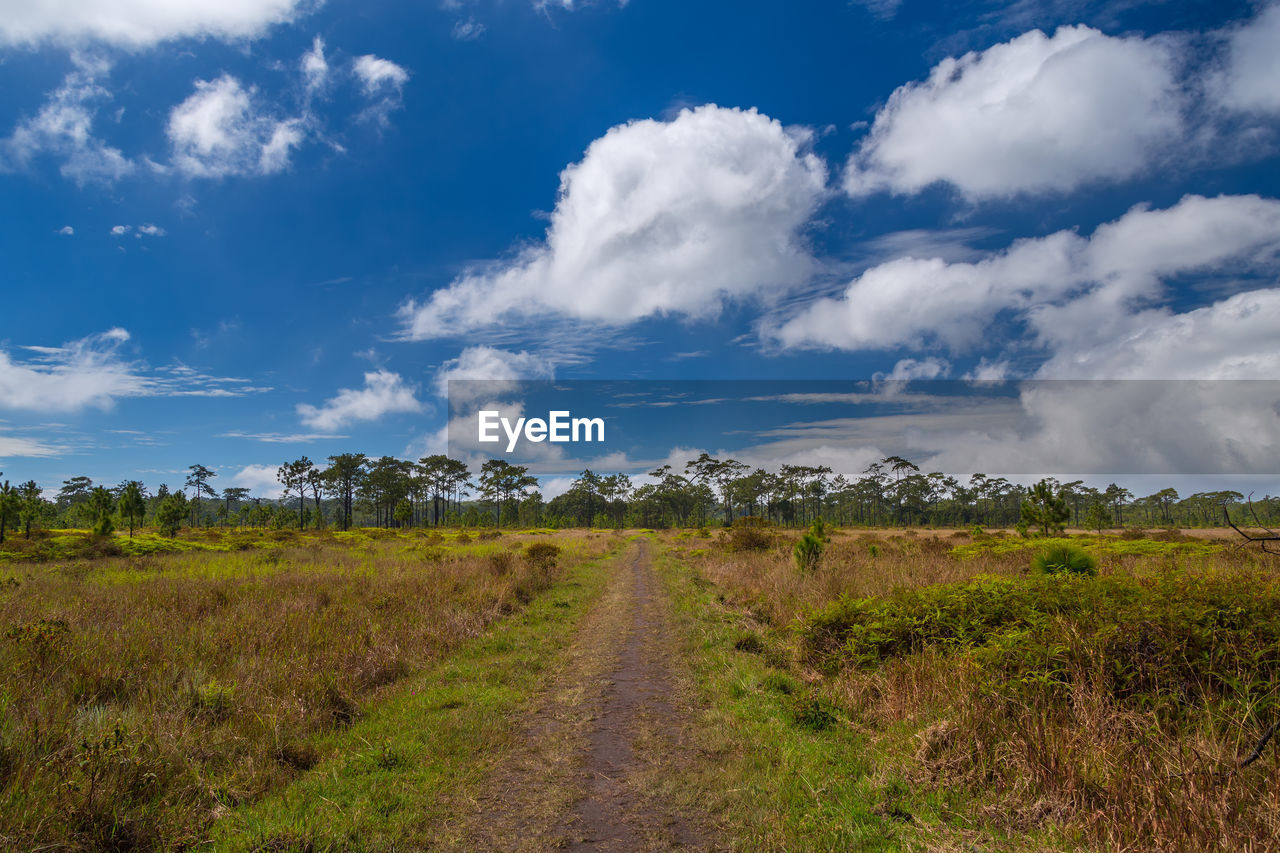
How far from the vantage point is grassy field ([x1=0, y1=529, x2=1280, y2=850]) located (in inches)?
180

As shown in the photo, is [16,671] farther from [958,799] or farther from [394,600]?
[958,799]

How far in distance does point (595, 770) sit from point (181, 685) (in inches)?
218

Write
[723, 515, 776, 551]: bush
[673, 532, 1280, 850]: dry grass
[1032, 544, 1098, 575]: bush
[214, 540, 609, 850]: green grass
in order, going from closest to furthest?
[673, 532, 1280, 850]: dry grass → [214, 540, 609, 850]: green grass → [1032, 544, 1098, 575]: bush → [723, 515, 776, 551]: bush

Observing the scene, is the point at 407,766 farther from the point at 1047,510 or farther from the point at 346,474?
the point at 346,474

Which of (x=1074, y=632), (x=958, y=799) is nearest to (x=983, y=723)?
(x=958, y=799)

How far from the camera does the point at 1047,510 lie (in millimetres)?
30734

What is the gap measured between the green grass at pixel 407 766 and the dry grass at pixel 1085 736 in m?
4.26

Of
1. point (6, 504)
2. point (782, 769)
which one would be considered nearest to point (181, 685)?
point (782, 769)

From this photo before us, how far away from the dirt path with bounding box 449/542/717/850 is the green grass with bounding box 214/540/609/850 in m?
0.34

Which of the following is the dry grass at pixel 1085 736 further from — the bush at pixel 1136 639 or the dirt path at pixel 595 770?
the dirt path at pixel 595 770

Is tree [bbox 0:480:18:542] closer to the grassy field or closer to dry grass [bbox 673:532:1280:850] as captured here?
the grassy field

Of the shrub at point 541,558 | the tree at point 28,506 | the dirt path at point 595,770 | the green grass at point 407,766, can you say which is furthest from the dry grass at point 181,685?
the tree at point 28,506

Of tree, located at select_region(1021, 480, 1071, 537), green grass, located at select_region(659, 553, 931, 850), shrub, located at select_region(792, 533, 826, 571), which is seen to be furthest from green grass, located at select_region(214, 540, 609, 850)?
tree, located at select_region(1021, 480, 1071, 537)

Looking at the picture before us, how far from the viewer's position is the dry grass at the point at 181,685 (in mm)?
4773
